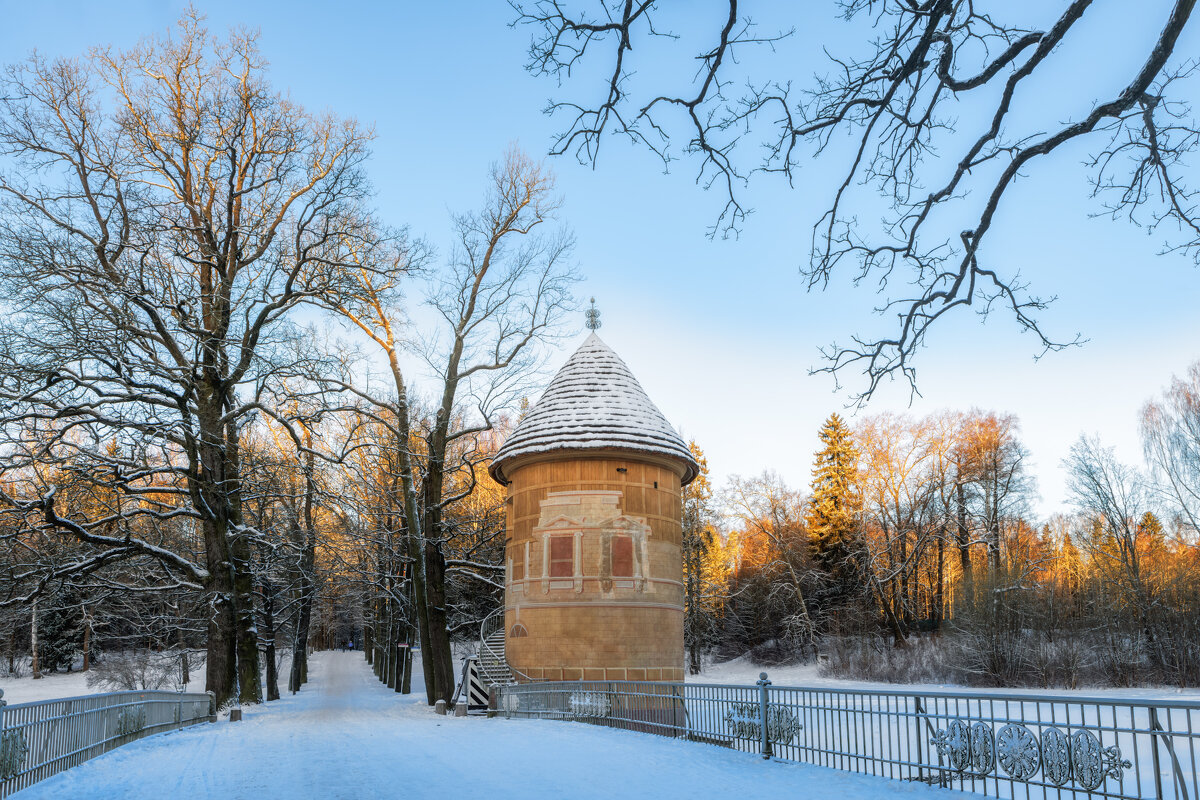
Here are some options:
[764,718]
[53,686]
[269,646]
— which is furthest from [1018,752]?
[53,686]

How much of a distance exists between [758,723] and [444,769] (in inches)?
191

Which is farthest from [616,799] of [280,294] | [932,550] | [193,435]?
[932,550]

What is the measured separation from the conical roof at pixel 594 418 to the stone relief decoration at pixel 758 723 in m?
13.5

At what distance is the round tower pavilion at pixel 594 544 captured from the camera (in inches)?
993

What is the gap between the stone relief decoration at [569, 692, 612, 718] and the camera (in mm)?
18766

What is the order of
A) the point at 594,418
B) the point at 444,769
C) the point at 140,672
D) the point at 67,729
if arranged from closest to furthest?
the point at 444,769 → the point at 67,729 → the point at 594,418 → the point at 140,672

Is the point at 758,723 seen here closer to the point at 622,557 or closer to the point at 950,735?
the point at 950,735

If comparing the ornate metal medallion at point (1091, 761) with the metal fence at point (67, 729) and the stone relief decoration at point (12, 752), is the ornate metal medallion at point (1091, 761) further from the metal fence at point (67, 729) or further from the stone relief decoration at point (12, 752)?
the stone relief decoration at point (12, 752)

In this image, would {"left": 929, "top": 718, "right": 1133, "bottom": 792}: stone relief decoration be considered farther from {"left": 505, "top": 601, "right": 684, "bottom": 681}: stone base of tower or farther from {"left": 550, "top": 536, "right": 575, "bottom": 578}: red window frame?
{"left": 550, "top": 536, "right": 575, "bottom": 578}: red window frame

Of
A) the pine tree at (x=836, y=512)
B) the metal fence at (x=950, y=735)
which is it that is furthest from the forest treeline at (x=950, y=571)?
the metal fence at (x=950, y=735)

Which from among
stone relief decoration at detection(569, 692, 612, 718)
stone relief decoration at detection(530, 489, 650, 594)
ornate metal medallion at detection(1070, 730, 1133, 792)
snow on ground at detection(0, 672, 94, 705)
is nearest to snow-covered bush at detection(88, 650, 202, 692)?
snow on ground at detection(0, 672, 94, 705)

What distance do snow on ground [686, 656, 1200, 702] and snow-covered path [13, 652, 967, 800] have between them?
1228 cm

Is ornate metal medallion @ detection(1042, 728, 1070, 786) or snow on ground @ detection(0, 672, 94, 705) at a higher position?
ornate metal medallion @ detection(1042, 728, 1070, 786)

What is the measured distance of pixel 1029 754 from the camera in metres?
8.52
